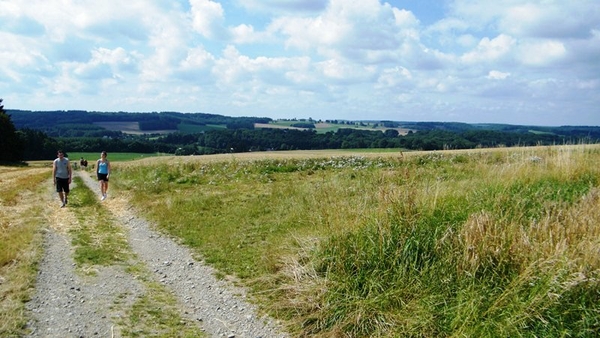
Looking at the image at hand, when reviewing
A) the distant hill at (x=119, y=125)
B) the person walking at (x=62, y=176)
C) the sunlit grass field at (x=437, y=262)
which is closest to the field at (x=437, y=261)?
the sunlit grass field at (x=437, y=262)

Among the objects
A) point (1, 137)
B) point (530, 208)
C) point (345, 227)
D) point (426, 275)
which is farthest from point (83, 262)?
point (1, 137)

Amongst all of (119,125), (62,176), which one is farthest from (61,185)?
(119,125)

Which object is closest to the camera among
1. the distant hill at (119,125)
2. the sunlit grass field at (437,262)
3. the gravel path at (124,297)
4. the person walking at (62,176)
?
the sunlit grass field at (437,262)

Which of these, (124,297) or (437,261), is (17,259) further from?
(437,261)

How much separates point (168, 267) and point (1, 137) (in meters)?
68.7

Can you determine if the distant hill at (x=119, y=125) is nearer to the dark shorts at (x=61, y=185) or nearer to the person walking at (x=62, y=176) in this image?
the person walking at (x=62, y=176)

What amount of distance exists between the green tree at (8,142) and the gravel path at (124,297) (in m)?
66.3

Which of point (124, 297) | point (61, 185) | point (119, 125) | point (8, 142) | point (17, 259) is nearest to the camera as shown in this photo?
point (124, 297)

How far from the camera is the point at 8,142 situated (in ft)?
210

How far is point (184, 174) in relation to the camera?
23.5 meters

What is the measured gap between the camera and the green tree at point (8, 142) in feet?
207

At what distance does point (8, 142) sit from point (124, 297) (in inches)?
2791

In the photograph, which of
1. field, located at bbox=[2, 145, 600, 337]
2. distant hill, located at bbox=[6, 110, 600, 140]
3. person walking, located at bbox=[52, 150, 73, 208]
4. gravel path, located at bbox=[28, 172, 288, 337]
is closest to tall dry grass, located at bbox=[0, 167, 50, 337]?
gravel path, located at bbox=[28, 172, 288, 337]

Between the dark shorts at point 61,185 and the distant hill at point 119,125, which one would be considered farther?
the distant hill at point 119,125
